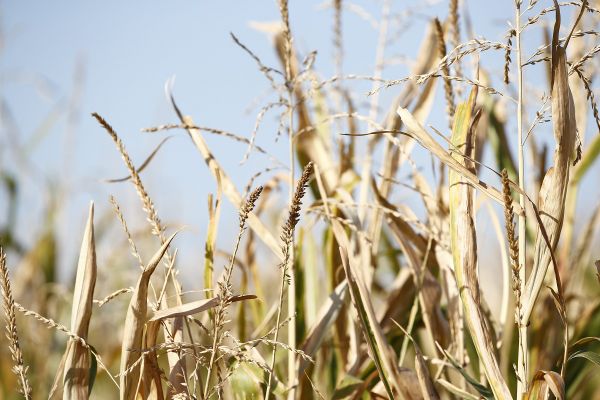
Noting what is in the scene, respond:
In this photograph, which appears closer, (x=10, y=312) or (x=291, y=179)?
(x=10, y=312)

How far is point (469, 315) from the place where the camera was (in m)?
0.65

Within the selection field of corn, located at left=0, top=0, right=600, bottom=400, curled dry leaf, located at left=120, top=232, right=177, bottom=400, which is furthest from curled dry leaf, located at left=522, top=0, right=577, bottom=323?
curled dry leaf, located at left=120, top=232, right=177, bottom=400

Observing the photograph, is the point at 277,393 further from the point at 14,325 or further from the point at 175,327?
the point at 14,325

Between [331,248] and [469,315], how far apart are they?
37 cm

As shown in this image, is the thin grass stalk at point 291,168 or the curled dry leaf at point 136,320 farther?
the thin grass stalk at point 291,168

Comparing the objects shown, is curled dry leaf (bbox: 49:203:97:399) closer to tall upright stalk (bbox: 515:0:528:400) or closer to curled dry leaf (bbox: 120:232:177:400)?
curled dry leaf (bbox: 120:232:177:400)

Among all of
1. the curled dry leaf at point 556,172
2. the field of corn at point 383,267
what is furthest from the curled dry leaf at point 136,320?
the curled dry leaf at point 556,172

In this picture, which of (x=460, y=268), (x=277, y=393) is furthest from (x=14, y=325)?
(x=460, y=268)

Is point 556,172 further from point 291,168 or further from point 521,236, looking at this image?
point 291,168

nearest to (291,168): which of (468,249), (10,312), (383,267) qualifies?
(468,249)

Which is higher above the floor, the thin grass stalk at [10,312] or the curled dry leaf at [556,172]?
the curled dry leaf at [556,172]

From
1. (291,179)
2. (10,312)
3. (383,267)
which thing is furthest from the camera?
(383,267)

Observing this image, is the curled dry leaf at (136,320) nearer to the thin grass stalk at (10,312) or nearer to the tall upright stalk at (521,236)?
the thin grass stalk at (10,312)

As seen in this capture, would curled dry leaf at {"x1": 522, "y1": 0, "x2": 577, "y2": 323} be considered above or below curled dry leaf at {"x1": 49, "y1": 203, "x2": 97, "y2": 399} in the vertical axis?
above
